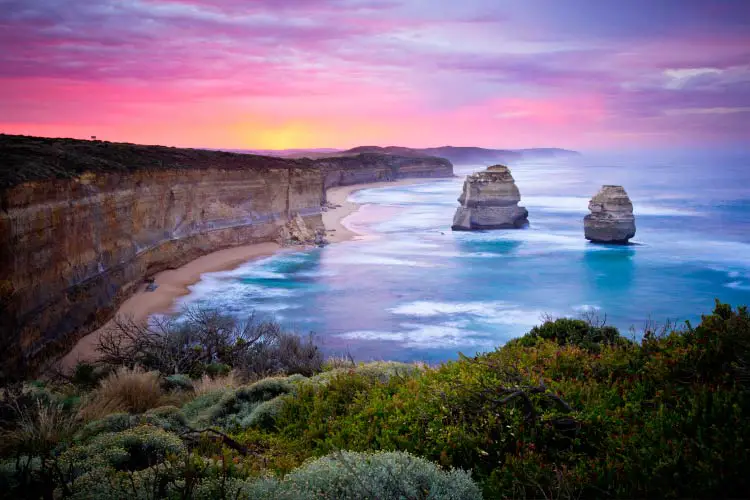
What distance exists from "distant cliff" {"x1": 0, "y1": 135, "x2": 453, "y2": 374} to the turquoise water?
10.3 feet

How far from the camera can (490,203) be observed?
42969 mm

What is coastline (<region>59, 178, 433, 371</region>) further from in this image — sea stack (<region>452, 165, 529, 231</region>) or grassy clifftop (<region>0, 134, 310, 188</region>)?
sea stack (<region>452, 165, 529, 231</region>)

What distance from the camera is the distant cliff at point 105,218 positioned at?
14172mm

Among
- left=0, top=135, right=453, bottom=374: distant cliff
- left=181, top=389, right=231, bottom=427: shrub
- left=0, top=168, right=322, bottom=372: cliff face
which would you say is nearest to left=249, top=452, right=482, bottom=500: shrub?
left=181, top=389, right=231, bottom=427: shrub

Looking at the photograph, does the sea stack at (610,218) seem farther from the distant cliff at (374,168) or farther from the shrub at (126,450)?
the distant cliff at (374,168)

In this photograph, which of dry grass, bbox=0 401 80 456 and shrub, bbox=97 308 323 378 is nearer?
dry grass, bbox=0 401 80 456

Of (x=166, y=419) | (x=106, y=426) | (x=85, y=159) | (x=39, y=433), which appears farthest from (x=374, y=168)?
(x=39, y=433)

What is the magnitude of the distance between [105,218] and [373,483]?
19.9 meters

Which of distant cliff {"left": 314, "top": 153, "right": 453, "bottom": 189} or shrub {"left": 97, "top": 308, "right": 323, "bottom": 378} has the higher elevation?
distant cliff {"left": 314, "top": 153, "right": 453, "bottom": 189}

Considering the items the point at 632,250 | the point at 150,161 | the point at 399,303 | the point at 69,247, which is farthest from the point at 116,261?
the point at 632,250

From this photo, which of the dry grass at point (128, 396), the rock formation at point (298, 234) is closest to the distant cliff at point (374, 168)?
the rock formation at point (298, 234)

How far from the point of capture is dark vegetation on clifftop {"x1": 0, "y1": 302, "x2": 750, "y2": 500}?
3865 mm

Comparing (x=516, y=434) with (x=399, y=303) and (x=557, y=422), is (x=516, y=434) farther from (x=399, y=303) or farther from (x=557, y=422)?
(x=399, y=303)

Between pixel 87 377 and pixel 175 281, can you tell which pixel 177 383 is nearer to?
pixel 87 377
